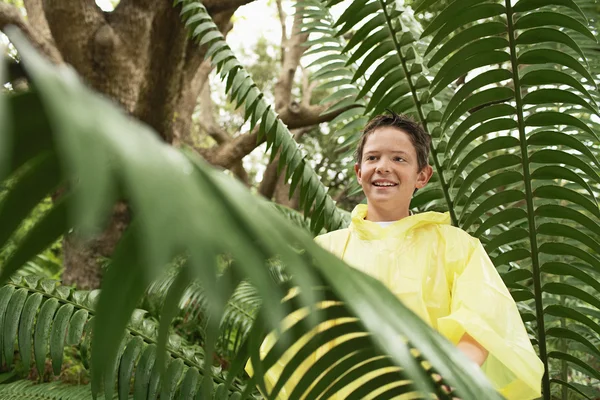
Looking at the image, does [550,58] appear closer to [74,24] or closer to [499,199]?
[499,199]

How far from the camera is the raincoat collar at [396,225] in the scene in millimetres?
1231

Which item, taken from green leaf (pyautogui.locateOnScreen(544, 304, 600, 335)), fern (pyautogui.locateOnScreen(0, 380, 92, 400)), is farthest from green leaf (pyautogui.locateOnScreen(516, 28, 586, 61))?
fern (pyautogui.locateOnScreen(0, 380, 92, 400))

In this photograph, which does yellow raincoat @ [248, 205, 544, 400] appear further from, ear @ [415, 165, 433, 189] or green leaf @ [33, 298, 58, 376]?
green leaf @ [33, 298, 58, 376]

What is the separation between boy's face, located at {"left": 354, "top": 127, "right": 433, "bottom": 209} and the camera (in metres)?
1.28

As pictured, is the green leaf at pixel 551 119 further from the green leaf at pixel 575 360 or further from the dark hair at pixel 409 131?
the green leaf at pixel 575 360

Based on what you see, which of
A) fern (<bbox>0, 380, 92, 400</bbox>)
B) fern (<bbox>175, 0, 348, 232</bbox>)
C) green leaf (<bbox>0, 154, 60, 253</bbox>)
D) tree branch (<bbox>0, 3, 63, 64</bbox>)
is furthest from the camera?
tree branch (<bbox>0, 3, 63, 64</bbox>)

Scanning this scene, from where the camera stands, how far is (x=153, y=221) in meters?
0.19

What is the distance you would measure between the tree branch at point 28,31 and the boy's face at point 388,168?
2.79 m

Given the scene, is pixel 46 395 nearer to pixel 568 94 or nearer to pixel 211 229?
pixel 568 94

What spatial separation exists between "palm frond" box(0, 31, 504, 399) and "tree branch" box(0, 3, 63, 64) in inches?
139

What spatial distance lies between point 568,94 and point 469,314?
0.57m

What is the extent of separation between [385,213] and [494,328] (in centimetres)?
35

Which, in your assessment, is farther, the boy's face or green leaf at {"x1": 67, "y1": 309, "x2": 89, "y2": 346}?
green leaf at {"x1": 67, "y1": 309, "x2": 89, "y2": 346}

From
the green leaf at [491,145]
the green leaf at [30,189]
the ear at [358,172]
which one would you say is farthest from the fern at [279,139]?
the green leaf at [30,189]
